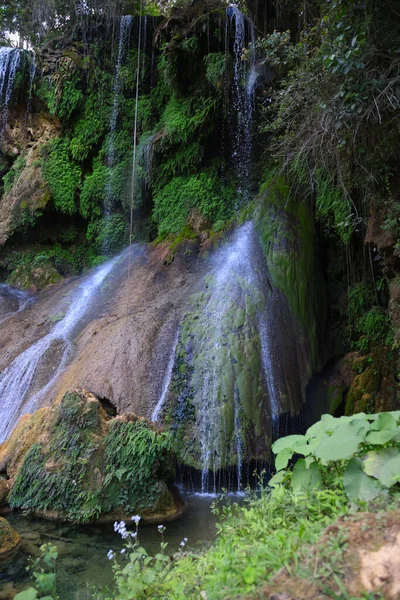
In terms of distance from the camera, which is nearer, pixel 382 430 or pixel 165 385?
pixel 382 430

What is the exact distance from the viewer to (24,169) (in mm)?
16062

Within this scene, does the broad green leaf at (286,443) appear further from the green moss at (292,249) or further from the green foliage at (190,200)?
the green foliage at (190,200)

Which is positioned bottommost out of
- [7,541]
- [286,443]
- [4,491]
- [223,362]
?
[4,491]

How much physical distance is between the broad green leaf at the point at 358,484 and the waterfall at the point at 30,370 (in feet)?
23.0

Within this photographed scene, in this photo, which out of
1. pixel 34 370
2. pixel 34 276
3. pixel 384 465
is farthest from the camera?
pixel 34 276

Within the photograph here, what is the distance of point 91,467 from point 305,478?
395cm

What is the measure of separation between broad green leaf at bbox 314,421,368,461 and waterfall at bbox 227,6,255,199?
11.2 metres

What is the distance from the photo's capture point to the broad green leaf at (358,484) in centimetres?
250

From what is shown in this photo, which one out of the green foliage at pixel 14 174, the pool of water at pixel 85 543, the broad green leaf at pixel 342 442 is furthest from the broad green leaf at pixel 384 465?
the green foliage at pixel 14 174

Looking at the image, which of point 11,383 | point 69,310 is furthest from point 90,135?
point 11,383

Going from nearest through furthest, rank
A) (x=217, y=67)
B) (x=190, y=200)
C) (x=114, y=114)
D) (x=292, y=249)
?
(x=292, y=249) < (x=217, y=67) < (x=190, y=200) < (x=114, y=114)

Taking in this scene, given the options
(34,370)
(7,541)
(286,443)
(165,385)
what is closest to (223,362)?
(165,385)

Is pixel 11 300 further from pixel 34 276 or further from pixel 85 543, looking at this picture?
pixel 85 543

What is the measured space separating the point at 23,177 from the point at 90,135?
2.64 metres
